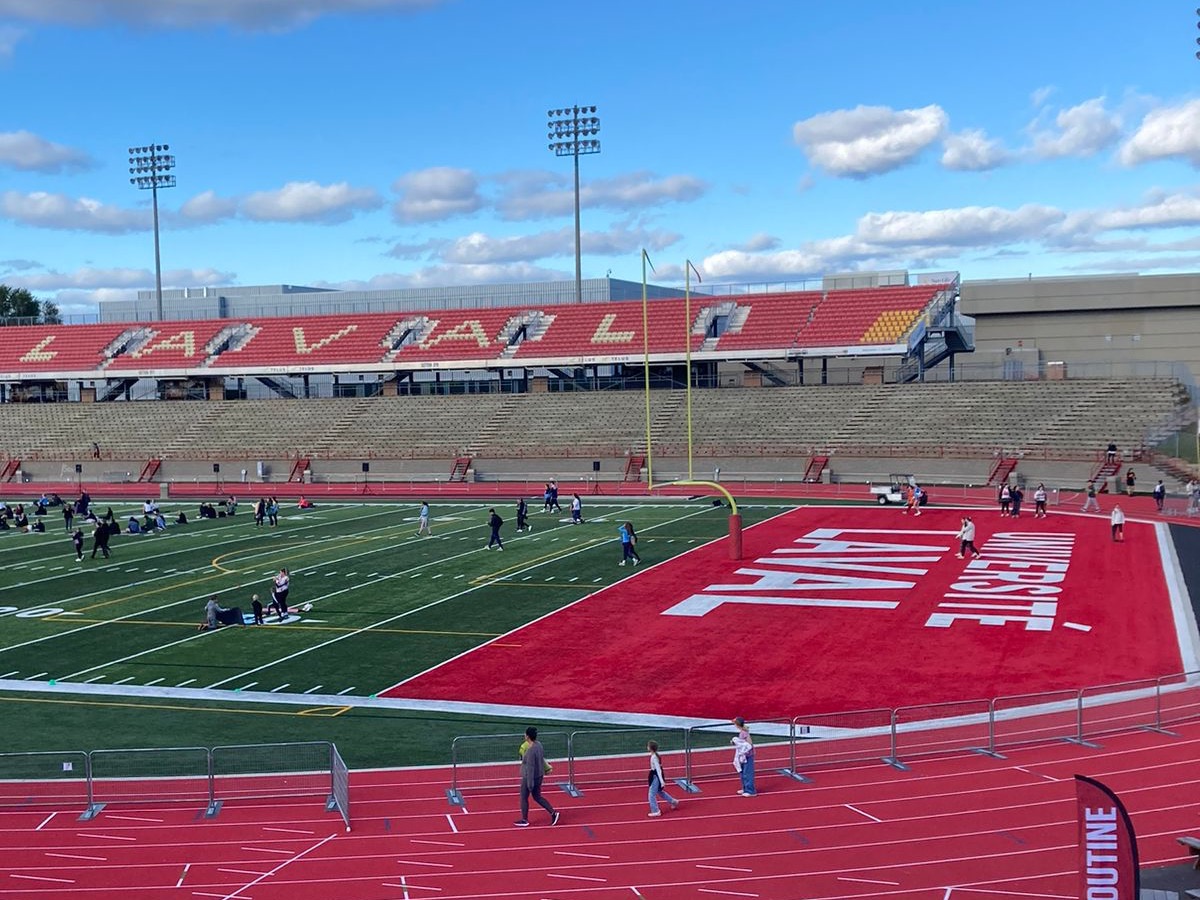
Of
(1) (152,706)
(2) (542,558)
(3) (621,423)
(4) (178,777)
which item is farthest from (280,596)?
(3) (621,423)

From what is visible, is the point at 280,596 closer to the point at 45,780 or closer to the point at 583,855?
the point at 45,780

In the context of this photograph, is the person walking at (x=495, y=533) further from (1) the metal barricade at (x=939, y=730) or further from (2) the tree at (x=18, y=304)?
(2) the tree at (x=18, y=304)

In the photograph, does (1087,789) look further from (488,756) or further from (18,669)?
(18,669)

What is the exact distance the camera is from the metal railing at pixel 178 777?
14211 mm

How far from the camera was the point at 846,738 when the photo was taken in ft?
51.1

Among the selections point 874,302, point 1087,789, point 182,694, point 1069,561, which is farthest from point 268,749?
point 874,302

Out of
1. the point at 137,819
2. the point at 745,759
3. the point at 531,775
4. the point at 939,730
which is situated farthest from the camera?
the point at 939,730

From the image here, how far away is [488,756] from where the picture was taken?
49.3ft

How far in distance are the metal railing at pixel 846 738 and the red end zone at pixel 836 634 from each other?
56.7 inches

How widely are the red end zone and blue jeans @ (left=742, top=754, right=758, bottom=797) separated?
3555mm

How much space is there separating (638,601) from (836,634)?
198 inches

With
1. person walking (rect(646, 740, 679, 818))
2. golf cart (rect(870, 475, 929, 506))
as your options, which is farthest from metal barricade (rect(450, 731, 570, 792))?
golf cart (rect(870, 475, 929, 506))

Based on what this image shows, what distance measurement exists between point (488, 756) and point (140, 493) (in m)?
45.6

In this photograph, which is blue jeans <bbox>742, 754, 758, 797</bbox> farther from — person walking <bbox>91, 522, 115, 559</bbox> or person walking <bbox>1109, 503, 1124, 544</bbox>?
person walking <bbox>91, 522, 115, 559</bbox>
